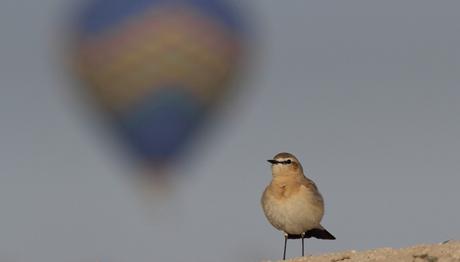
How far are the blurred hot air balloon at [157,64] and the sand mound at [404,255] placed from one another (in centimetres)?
1923

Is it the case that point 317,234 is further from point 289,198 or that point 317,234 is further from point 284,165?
point 284,165

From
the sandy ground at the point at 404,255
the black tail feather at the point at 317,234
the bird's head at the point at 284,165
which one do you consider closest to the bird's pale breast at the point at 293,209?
the bird's head at the point at 284,165

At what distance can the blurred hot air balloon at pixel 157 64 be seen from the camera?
4769cm

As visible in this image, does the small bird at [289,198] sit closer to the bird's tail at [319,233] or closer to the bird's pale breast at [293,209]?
the bird's pale breast at [293,209]

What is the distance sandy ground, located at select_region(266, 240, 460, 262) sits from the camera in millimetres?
26203

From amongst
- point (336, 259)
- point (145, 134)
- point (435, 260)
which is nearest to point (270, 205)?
point (336, 259)

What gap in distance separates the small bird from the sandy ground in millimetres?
2343

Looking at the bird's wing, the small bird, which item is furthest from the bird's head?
the bird's wing

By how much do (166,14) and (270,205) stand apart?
19632 millimetres

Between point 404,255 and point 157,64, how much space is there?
23.2 metres

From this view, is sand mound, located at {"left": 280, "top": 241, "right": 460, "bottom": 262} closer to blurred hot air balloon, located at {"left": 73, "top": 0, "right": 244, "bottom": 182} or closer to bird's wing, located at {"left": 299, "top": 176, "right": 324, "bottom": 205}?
bird's wing, located at {"left": 299, "top": 176, "right": 324, "bottom": 205}

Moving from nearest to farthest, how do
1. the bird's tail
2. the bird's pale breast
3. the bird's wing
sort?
the bird's pale breast, the bird's wing, the bird's tail

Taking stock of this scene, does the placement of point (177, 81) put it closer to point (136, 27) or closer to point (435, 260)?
point (136, 27)

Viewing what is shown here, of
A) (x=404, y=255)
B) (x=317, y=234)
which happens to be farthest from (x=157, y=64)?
(x=404, y=255)
